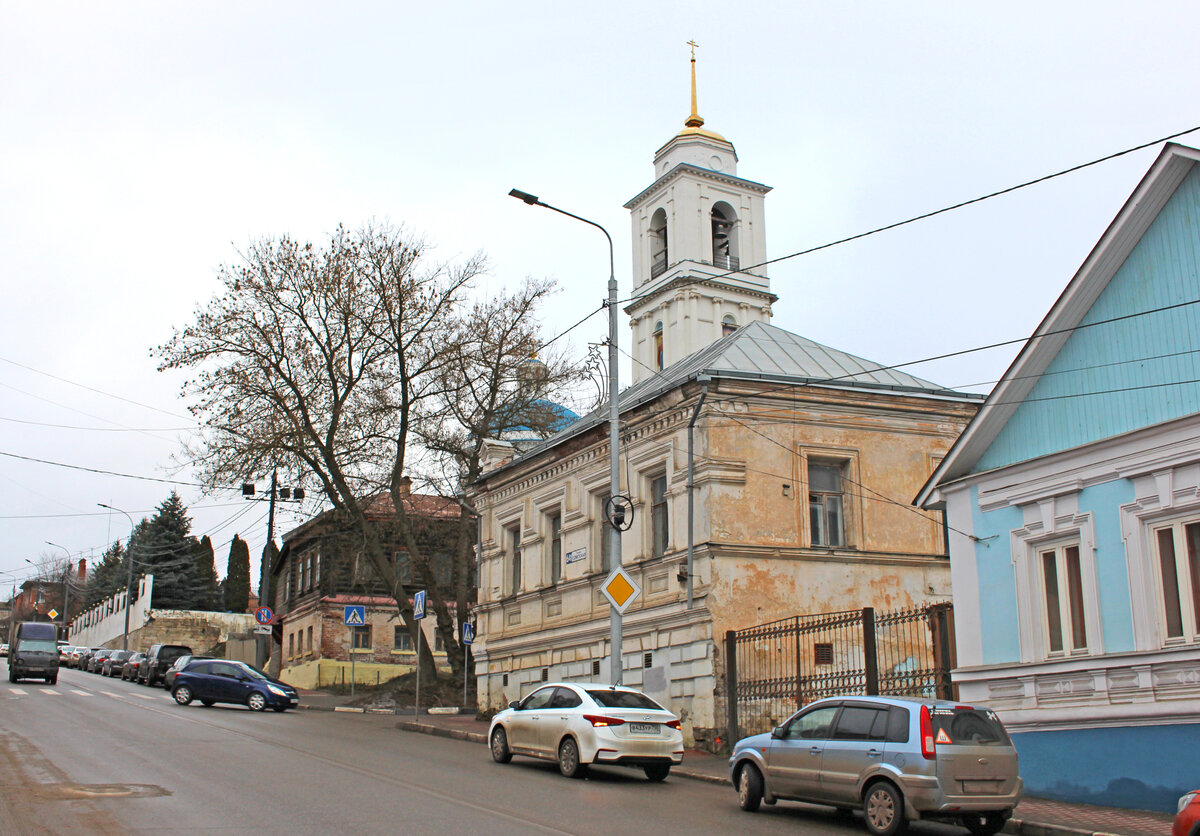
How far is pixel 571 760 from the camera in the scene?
639 inches

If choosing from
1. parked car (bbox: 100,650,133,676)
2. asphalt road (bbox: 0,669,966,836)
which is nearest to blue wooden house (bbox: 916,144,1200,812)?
asphalt road (bbox: 0,669,966,836)

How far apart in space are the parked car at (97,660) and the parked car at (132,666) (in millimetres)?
6145

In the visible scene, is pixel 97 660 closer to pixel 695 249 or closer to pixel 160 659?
pixel 160 659

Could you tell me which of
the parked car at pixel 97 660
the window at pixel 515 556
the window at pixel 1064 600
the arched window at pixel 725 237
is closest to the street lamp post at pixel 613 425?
the window at pixel 1064 600

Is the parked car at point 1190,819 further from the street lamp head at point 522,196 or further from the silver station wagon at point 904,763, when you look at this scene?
the street lamp head at point 522,196

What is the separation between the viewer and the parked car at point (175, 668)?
112ft

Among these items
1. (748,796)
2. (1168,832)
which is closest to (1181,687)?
(1168,832)

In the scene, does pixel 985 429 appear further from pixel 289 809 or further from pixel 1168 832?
pixel 289 809

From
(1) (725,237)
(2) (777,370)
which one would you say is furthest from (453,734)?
(1) (725,237)

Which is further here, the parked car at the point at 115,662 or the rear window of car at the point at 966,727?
the parked car at the point at 115,662

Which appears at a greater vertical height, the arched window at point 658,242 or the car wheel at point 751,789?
the arched window at point 658,242

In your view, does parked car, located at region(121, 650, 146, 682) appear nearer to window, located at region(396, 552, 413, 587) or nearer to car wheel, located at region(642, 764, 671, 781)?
window, located at region(396, 552, 413, 587)

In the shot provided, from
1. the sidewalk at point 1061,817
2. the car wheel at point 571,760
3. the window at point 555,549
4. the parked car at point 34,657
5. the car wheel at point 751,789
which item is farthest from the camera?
the parked car at point 34,657

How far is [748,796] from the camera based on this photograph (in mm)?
13398
